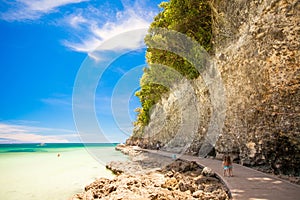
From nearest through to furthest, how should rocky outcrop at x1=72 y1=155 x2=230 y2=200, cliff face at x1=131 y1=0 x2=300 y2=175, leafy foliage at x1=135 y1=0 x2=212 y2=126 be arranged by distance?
rocky outcrop at x1=72 y1=155 x2=230 y2=200 → cliff face at x1=131 y1=0 x2=300 y2=175 → leafy foliage at x1=135 y1=0 x2=212 y2=126

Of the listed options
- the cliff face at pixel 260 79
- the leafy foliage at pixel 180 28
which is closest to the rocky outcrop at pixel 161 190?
the cliff face at pixel 260 79

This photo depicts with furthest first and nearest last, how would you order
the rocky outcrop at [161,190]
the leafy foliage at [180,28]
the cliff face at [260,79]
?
the leafy foliage at [180,28] → the cliff face at [260,79] → the rocky outcrop at [161,190]

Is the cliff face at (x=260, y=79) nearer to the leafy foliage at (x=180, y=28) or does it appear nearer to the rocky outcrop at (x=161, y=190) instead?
the leafy foliage at (x=180, y=28)

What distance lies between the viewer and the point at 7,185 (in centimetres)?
1480

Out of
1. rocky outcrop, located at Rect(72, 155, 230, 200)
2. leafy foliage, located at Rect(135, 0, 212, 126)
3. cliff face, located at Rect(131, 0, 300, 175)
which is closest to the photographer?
rocky outcrop, located at Rect(72, 155, 230, 200)

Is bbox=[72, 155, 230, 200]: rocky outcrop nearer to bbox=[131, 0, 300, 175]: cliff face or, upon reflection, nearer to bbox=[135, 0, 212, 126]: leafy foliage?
bbox=[131, 0, 300, 175]: cliff face

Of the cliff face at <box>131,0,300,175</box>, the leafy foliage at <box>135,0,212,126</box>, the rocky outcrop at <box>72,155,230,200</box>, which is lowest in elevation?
the rocky outcrop at <box>72,155,230,200</box>

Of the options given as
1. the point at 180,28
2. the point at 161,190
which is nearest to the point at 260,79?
the point at 161,190

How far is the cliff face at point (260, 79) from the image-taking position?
9594 mm

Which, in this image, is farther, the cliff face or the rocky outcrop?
the cliff face

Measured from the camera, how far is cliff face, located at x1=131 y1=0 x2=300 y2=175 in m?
9.59

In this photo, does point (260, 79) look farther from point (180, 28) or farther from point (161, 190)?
point (180, 28)

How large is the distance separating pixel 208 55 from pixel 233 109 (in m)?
6.61

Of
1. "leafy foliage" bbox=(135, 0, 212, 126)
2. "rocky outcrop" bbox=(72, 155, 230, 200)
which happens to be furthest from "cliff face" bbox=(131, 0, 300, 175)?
"rocky outcrop" bbox=(72, 155, 230, 200)
